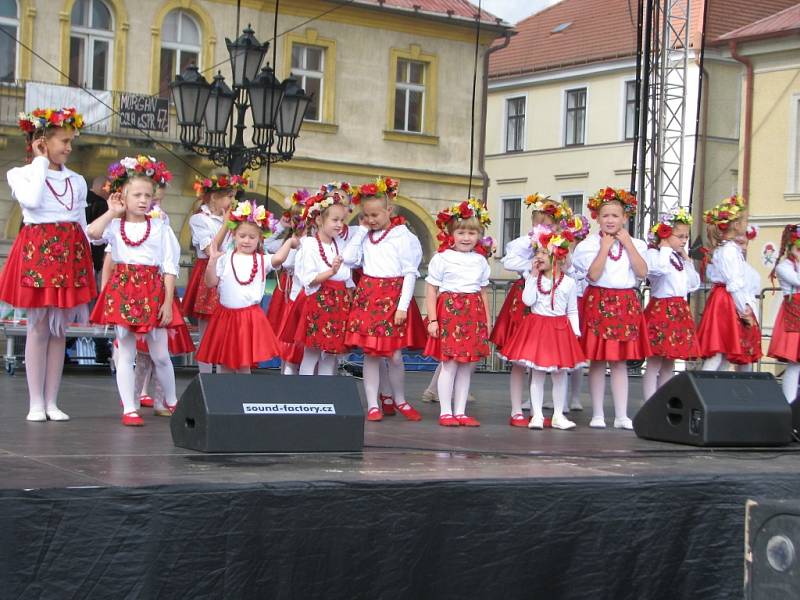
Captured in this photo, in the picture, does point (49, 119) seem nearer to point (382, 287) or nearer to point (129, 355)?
point (129, 355)

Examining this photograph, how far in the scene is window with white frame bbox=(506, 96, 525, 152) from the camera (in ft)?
114

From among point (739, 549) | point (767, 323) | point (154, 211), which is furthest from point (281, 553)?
point (767, 323)

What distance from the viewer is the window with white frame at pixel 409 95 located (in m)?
→ 24.0

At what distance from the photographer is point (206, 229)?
28.0 ft

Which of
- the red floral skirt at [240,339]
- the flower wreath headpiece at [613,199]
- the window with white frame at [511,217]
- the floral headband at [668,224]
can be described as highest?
the window with white frame at [511,217]

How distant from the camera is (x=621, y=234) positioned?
7.75 meters

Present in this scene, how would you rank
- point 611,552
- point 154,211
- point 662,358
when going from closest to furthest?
point 611,552, point 154,211, point 662,358

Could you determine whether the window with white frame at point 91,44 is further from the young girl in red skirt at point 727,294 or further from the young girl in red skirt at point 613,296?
the young girl in red skirt at point 613,296

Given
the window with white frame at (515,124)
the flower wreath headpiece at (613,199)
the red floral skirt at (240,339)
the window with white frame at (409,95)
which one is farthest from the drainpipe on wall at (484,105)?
the red floral skirt at (240,339)

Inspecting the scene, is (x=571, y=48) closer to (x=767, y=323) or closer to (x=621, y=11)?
(x=621, y=11)

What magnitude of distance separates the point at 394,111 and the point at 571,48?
11.0 metres

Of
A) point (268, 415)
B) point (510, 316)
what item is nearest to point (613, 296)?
point (510, 316)

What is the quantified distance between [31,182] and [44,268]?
1.40ft

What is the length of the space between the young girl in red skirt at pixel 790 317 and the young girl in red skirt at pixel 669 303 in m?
0.88
